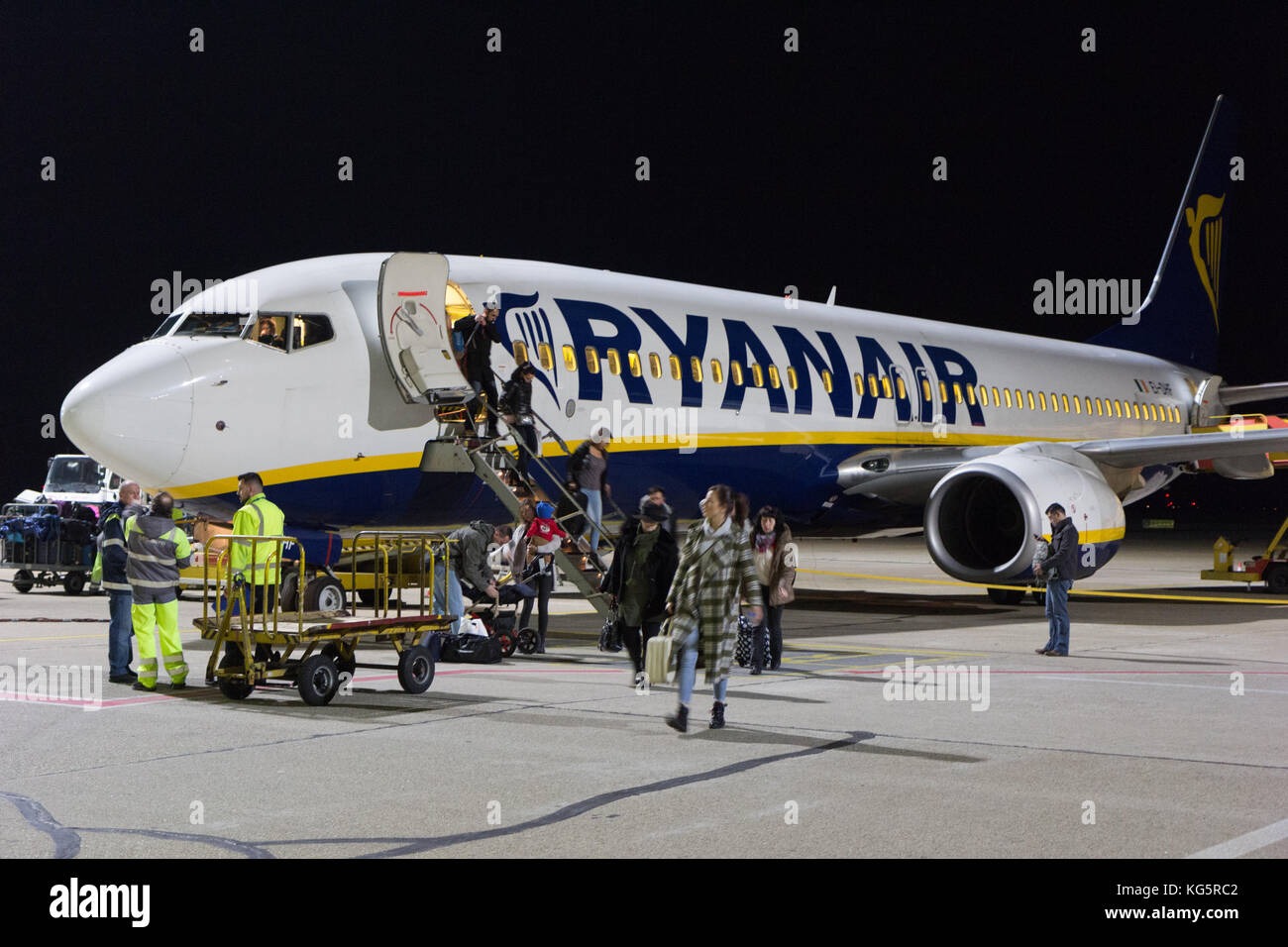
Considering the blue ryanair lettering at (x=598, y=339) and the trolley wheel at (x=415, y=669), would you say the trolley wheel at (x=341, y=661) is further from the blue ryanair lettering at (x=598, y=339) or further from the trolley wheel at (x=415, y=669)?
the blue ryanair lettering at (x=598, y=339)

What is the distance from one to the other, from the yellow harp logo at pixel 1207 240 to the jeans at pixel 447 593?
21.8 meters

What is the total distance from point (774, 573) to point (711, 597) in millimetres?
3306

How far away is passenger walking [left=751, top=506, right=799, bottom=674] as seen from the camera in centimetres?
1105

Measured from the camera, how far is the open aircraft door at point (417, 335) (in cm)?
1263

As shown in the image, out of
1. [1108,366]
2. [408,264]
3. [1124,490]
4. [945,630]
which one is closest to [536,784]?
[408,264]

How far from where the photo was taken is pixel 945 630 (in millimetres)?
14977

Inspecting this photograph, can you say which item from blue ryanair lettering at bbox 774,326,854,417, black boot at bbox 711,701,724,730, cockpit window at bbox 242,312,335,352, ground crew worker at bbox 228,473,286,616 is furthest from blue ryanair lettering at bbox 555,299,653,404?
black boot at bbox 711,701,724,730

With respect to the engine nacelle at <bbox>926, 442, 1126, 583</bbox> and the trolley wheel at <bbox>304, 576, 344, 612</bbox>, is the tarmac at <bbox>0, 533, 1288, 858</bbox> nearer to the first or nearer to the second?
the trolley wheel at <bbox>304, 576, 344, 612</bbox>

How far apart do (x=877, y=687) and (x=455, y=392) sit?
16.1 ft

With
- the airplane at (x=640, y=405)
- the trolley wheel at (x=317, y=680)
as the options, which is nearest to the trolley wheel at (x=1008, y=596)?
the airplane at (x=640, y=405)

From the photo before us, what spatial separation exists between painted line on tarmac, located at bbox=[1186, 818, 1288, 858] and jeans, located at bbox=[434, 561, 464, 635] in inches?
264

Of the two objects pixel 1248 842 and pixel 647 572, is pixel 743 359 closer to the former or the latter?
pixel 647 572

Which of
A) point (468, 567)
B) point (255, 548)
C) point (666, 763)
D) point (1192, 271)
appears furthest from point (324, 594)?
point (1192, 271)

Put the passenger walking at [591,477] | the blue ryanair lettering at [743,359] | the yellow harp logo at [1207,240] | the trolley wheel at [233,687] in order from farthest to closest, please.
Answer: the yellow harp logo at [1207,240] → the blue ryanair lettering at [743,359] → the passenger walking at [591,477] → the trolley wheel at [233,687]
